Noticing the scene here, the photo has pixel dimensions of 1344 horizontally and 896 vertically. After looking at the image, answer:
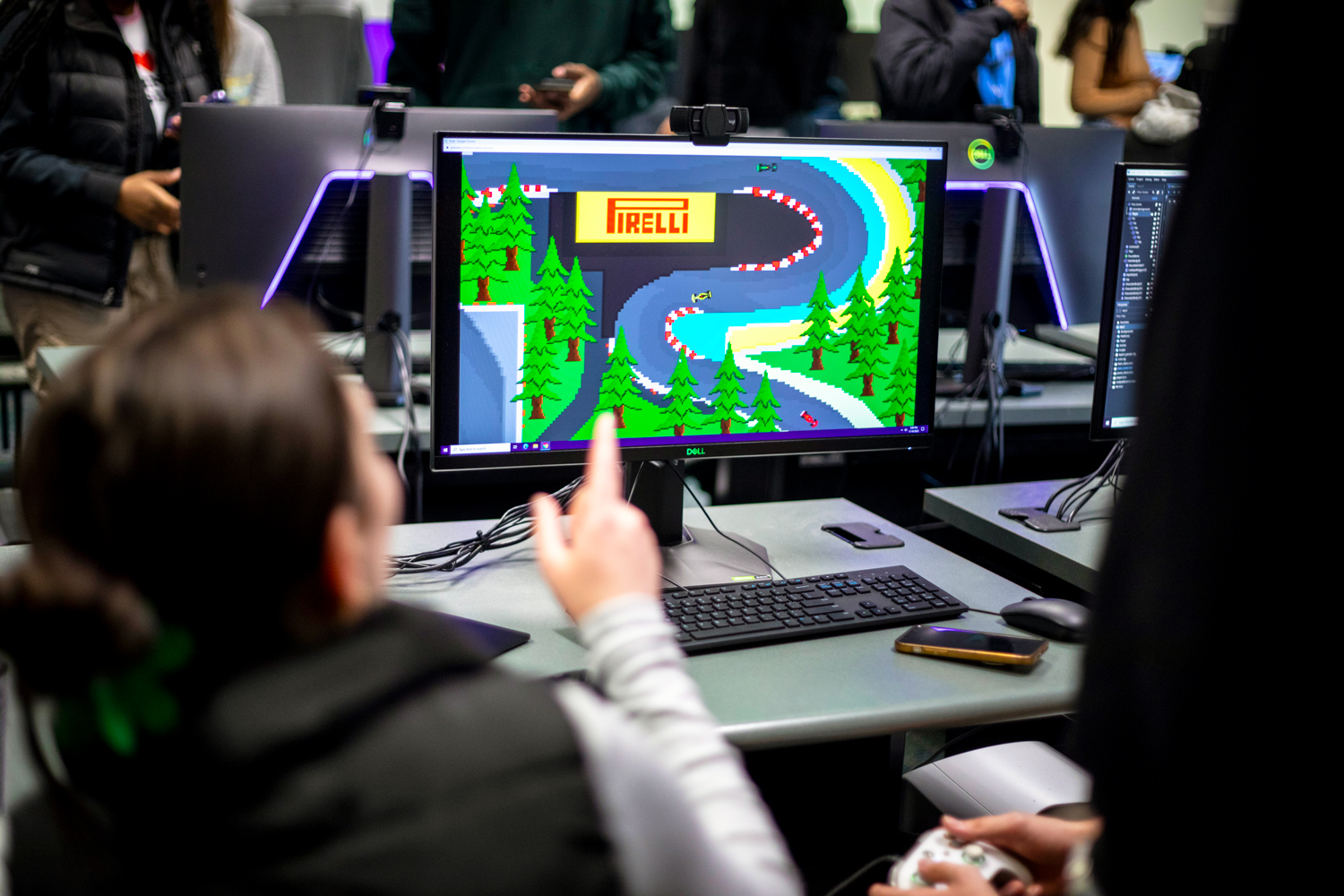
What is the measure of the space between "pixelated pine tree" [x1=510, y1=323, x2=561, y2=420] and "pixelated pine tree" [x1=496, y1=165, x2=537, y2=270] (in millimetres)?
81

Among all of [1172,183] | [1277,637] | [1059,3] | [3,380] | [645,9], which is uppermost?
[1059,3]

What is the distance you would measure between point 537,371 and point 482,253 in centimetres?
14

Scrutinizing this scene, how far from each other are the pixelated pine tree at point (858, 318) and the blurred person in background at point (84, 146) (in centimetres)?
146

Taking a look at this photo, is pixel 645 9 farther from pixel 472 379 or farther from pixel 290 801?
pixel 290 801

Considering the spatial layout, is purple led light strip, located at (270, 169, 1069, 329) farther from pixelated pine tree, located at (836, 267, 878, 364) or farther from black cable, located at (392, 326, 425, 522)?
pixelated pine tree, located at (836, 267, 878, 364)

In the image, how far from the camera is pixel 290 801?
1.81 feet

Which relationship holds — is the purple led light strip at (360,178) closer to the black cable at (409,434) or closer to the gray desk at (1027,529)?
the black cable at (409,434)

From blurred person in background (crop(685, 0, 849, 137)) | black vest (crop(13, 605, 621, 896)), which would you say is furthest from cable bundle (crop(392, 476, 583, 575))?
blurred person in background (crop(685, 0, 849, 137))

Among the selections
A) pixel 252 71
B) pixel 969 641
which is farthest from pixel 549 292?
pixel 252 71

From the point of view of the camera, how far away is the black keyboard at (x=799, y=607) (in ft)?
3.90

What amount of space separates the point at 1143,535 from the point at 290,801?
44 centimetres

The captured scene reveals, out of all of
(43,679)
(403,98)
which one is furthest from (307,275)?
(43,679)

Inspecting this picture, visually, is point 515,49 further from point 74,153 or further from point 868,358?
point 868,358

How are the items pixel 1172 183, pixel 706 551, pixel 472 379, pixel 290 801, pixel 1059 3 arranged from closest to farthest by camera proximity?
pixel 290 801
pixel 472 379
pixel 706 551
pixel 1172 183
pixel 1059 3
